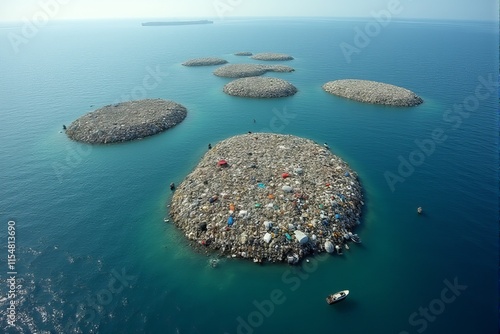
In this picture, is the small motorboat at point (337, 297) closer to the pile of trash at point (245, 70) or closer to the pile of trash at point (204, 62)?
the pile of trash at point (245, 70)

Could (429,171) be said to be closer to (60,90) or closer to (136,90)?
(136,90)

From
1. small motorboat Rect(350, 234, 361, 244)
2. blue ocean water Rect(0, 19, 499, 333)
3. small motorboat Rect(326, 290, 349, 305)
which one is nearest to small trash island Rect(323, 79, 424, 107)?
blue ocean water Rect(0, 19, 499, 333)

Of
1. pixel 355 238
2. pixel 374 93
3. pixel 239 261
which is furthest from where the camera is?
pixel 374 93

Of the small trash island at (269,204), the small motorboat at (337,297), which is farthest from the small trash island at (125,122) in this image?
the small motorboat at (337,297)

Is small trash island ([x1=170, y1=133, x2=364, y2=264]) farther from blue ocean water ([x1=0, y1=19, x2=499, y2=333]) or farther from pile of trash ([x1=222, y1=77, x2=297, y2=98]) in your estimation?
pile of trash ([x1=222, y1=77, x2=297, y2=98])

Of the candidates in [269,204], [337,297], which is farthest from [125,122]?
[337,297]

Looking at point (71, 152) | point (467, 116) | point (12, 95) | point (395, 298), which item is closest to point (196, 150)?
point (71, 152)

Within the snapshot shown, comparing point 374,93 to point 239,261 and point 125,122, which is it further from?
point 239,261
